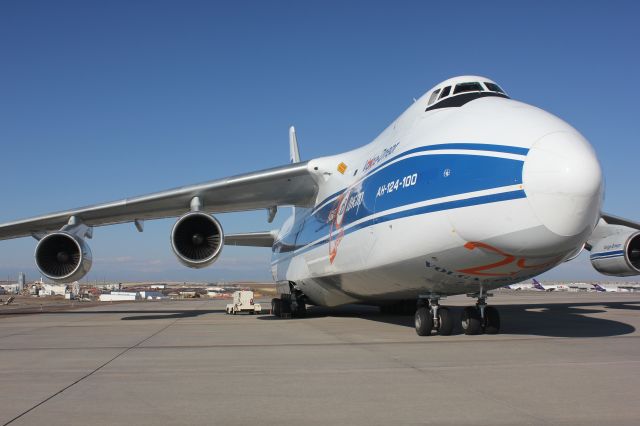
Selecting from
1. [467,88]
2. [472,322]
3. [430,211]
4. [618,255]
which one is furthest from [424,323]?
[618,255]

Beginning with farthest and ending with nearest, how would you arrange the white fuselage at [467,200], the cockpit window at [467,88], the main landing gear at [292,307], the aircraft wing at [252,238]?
the aircraft wing at [252,238], the main landing gear at [292,307], the cockpit window at [467,88], the white fuselage at [467,200]

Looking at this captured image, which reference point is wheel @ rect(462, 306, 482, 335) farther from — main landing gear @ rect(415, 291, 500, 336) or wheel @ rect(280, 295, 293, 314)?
wheel @ rect(280, 295, 293, 314)

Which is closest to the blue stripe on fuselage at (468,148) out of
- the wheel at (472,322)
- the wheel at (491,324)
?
the wheel at (472,322)

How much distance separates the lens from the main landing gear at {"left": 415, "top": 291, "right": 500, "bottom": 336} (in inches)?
327

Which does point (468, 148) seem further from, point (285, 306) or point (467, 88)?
point (285, 306)

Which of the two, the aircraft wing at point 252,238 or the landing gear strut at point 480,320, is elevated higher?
the aircraft wing at point 252,238

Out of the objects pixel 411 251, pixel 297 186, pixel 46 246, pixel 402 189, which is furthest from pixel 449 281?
pixel 46 246

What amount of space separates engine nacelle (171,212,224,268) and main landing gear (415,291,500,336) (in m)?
4.98

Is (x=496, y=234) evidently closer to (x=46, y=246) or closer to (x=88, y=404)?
(x=88, y=404)

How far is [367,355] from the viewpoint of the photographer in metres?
6.40

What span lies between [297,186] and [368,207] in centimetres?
445

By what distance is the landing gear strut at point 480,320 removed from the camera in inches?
328

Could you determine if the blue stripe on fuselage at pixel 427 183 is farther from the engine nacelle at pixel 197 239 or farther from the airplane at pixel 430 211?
the engine nacelle at pixel 197 239

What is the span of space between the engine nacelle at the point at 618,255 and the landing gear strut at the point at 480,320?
20.8 feet
